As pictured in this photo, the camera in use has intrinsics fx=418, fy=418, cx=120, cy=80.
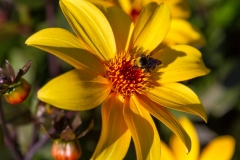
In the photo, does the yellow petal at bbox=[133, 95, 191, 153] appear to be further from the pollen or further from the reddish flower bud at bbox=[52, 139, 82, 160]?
the reddish flower bud at bbox=[52, 139, 82, 160]

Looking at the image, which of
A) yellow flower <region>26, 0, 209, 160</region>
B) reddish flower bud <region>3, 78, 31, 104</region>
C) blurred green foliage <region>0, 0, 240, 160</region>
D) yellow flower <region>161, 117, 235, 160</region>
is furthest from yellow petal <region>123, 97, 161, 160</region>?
blurred green foliage <region>0, 0, 240, 160</region>

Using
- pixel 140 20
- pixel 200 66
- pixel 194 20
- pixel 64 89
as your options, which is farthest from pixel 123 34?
pixel 194 20

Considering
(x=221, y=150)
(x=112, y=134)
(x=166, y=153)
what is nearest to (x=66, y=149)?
(x=112, y=134)

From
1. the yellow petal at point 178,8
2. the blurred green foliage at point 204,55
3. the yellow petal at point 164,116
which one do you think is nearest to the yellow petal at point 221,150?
the blurred green foliage at point 204,55

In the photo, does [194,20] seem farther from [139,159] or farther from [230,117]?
[139,159]

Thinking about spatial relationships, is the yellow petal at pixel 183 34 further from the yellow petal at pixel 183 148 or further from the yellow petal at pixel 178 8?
the yellow petal at pixel 183 148

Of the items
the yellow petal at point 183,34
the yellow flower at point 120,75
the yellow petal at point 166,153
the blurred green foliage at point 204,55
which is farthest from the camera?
the blurred green foliage at point 204,55
